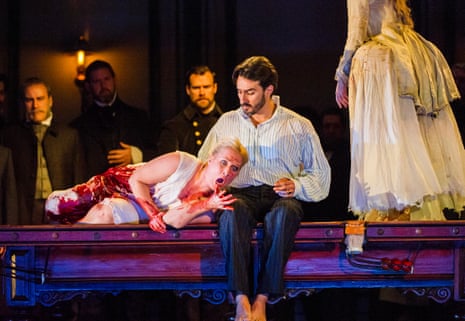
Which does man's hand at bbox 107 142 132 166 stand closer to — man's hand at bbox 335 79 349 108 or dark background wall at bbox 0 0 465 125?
dark background wall at bbox 0 0 465 125

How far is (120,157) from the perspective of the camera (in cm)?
850

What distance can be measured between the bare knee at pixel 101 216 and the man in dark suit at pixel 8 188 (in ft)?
3.19

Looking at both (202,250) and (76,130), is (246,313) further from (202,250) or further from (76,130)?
(76,130)

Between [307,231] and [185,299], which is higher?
[307,231]

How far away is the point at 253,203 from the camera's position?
7.36 meters

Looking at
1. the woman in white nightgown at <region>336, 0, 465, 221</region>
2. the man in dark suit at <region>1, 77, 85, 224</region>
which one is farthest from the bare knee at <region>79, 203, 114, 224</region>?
the woman in white nightgown at <region>336, 0, 465, 221</region>

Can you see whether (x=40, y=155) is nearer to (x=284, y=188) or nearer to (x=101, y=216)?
(x=101, y=216)

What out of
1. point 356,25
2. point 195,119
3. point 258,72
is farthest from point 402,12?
point 195,119

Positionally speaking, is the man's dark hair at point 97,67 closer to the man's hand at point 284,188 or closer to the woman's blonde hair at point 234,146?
the woman's blonde hair at point 234,146

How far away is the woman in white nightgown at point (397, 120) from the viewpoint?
7367 millimetres

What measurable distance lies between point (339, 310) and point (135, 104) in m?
2.23

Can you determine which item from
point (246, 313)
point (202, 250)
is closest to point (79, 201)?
point (202, 250)

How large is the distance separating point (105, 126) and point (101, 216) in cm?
140

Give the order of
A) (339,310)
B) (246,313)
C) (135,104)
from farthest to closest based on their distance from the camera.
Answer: (135,104)
(339,310)
(246,313)
